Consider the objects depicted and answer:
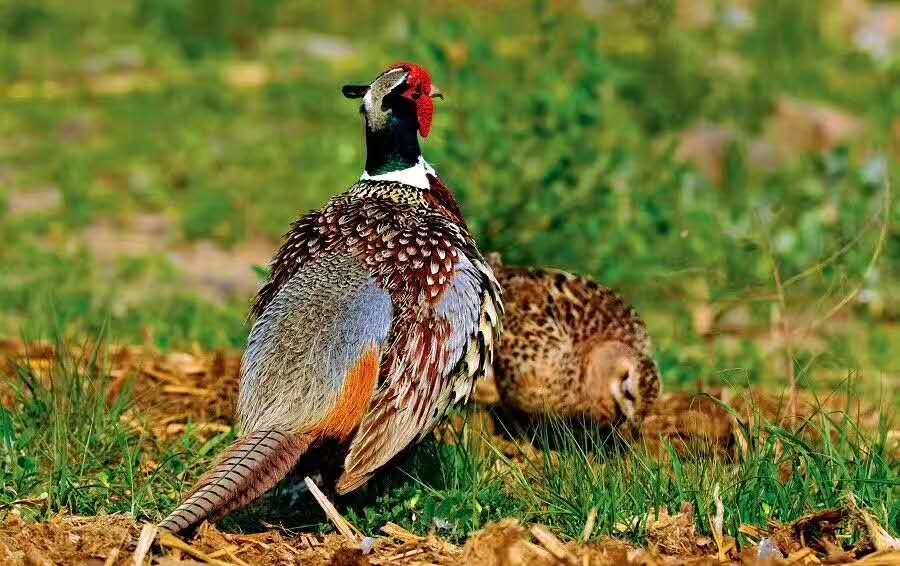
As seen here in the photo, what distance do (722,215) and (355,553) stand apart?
444cm

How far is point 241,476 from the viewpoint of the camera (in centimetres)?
416

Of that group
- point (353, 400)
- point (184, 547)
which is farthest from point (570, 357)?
point (184, 547)

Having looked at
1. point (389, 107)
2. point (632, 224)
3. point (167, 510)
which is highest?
point (389, 107)

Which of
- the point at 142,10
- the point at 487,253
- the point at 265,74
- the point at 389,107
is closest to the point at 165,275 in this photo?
the point at 487,253

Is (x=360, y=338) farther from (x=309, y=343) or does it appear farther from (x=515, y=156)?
(x=515, y=156)

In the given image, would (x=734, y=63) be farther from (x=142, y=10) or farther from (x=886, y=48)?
(x=142, y=10)

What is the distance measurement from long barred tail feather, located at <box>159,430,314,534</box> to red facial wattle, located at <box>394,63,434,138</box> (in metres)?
1.40

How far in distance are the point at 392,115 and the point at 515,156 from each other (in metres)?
1.97

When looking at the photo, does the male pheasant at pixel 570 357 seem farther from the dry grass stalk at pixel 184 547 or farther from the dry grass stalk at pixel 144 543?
the dry grass stalk at pixel 144 543

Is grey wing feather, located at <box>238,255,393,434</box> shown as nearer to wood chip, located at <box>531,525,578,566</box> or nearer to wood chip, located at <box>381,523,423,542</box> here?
wood chip, located at <box>381,523,423,542</box>

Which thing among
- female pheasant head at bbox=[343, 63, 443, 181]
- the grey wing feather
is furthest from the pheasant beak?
the grey wing feather

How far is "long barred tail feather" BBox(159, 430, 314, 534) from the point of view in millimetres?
4051

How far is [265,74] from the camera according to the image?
1308 centimetres

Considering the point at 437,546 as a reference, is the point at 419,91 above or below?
above
